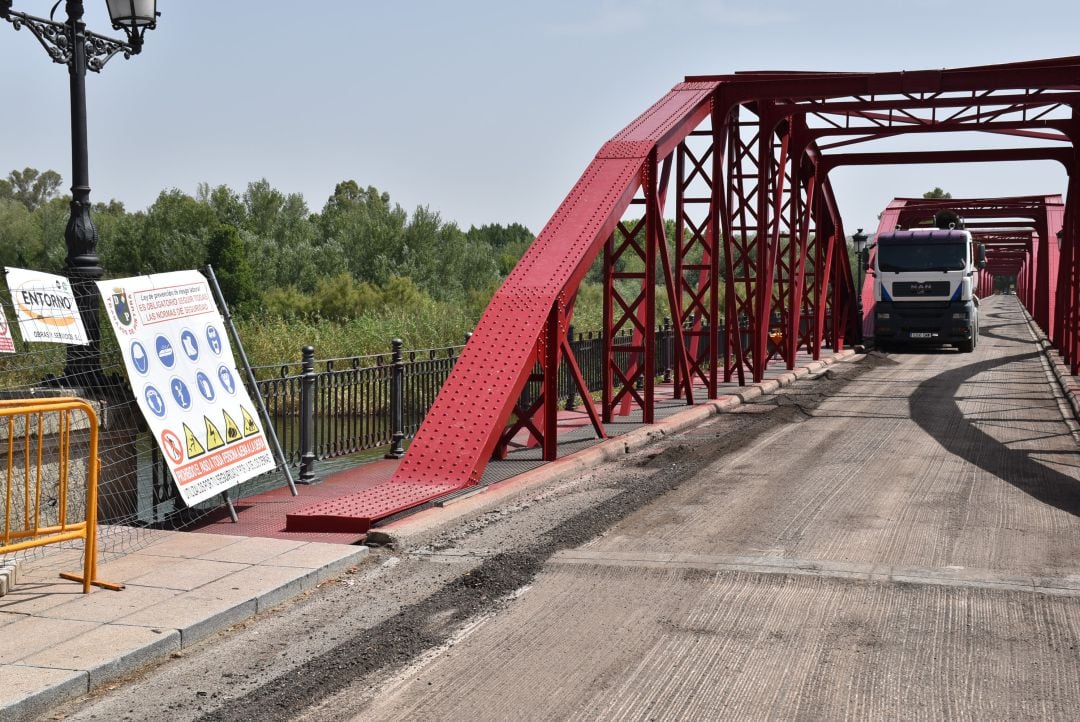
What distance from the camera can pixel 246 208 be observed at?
7206 centimetres

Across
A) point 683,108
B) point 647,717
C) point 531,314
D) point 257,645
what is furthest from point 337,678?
point 683,108

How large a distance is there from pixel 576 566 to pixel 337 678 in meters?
2.40

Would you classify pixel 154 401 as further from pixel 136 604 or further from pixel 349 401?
pixel 349 401

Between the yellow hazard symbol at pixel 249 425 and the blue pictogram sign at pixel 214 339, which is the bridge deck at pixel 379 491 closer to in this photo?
the yellow hazard symbol at pixel 249 425

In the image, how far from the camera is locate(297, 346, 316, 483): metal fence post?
1056cm

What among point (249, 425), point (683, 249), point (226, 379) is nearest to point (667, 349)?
point (683, 249)

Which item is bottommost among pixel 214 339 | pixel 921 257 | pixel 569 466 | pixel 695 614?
pixel 695 614

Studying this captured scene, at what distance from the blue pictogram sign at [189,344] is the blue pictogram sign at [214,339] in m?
0.19

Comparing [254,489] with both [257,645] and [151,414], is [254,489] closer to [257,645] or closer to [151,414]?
[151,414]

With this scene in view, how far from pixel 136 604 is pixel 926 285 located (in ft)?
92.9

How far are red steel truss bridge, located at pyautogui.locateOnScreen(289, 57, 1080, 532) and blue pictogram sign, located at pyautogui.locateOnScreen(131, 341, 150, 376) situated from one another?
1.59 meters

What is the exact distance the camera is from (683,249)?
1773 cm

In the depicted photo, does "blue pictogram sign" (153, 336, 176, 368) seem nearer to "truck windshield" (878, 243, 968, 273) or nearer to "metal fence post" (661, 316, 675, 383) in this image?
"metal fence post" (661, 316, 675, 383)

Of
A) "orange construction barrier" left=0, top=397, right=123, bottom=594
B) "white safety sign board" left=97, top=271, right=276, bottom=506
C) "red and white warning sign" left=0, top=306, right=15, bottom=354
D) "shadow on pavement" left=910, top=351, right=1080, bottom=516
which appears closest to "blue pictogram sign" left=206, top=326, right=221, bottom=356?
"white safety sign board" left=97, top=271, right=276, bottom=506
